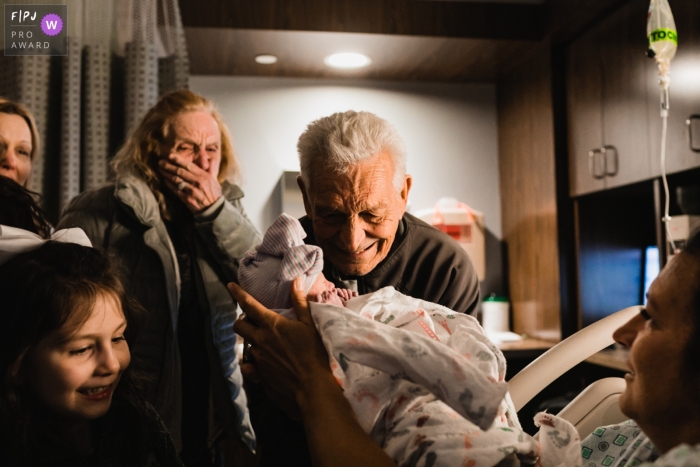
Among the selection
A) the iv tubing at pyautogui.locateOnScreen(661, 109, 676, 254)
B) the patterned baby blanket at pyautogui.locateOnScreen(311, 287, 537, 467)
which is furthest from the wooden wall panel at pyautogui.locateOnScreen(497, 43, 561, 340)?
the patterned baby blanket at pyautogui.locateOnScreen(311, 287, 537, 467)

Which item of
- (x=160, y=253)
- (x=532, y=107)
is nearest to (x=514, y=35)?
(x=532, y=107)

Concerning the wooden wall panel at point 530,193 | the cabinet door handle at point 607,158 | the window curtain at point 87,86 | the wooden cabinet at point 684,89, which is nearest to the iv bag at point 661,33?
the wooden cabinet at point 684,89

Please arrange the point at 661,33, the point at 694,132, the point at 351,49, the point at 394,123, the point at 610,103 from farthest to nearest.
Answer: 1. the point at 394,123
2. the point at 351,49
3. the point at 610,103
4. the point at 694,132
5. the point at 661,33

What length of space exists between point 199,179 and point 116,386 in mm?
712

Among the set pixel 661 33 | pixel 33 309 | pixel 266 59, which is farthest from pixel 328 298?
pixel 266 59

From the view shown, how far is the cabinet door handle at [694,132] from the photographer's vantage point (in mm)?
2190

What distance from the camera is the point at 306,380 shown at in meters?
0.95

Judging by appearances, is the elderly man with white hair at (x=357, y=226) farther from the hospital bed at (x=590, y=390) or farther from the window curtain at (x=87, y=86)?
the window curtain at (x=87, y=86)

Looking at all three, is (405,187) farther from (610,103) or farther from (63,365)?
(610,103)

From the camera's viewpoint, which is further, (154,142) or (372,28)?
(372,28)

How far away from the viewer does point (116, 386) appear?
1251mm

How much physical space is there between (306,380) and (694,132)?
1.92m

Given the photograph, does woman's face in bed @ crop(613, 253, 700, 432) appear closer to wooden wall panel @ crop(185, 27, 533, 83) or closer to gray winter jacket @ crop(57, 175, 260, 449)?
gray winter jacket @ crop(57, 175, 260, 449)

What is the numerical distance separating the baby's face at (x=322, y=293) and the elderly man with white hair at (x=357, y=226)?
0.18 metres
